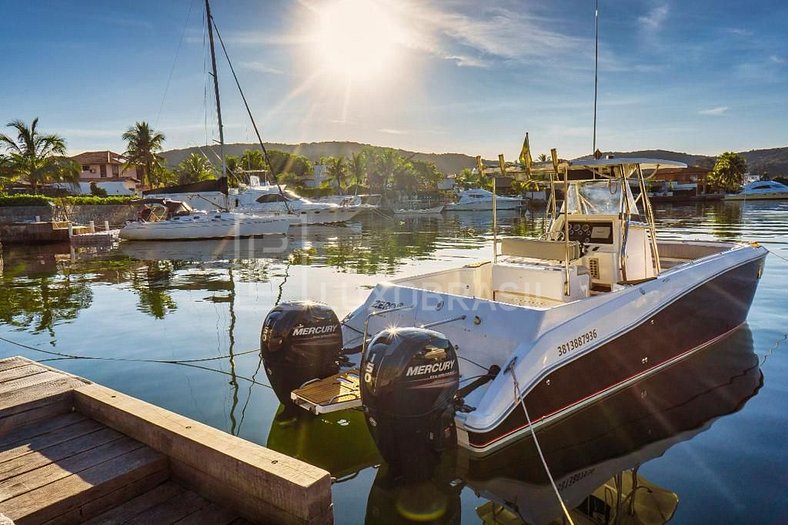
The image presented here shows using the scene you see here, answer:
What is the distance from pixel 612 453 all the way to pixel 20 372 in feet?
20.5

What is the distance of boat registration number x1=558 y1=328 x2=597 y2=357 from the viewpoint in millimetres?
5910

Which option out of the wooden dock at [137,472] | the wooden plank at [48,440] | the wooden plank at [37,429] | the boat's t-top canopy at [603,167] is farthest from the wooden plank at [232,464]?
the boat's t-top canopy at [603,167]

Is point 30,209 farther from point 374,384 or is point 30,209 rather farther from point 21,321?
point 374,384

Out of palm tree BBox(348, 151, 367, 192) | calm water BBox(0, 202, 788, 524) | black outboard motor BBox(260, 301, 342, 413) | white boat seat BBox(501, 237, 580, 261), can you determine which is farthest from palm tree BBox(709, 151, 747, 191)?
black outboard motor BBox(260, 301, 342, 413)

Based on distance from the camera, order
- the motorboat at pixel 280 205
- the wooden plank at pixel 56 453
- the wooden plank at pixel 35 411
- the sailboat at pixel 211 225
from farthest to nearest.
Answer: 1. the motorboat at pixel 280 205
2. the sailboat at pixel 211 225
3. the wooden plank at pixel 35 411
4. the wooden plank at pixel 56 453

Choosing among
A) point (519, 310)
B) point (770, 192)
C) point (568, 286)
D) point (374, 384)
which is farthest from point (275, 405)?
point (770, 192)

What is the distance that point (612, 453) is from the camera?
5.75 m

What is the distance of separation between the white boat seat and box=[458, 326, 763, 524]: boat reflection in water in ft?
6.33

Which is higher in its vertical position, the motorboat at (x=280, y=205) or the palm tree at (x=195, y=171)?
the palm tree at (x=195, y=171)

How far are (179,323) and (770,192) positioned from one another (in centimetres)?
8944

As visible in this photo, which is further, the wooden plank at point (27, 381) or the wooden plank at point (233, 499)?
the wooden plank at point (27, 381)

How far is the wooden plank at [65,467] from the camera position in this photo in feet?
12.5

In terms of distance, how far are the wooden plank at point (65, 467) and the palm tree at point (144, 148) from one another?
7070cm

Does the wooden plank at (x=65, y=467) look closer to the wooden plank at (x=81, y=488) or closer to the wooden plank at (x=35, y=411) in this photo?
the wooden plank at (x=81, y=488)
